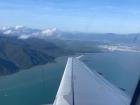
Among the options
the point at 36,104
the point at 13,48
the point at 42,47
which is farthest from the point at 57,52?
the point at 36,104

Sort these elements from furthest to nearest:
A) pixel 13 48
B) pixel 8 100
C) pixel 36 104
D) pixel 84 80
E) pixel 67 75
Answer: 1. pixel 13 48
2. pixel 8 100
3. pixel 36 104
4. pixel 67 75
5. pixel 84 80

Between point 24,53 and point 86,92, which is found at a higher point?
point 86,92

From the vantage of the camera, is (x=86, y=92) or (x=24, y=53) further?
(x=24, y=53)

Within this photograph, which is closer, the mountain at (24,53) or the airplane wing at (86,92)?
the airplane wing at (86,92)

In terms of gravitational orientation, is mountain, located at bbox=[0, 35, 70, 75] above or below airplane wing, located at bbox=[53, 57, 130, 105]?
below

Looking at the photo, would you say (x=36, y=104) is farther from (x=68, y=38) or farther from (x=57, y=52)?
(x=68, y=38)

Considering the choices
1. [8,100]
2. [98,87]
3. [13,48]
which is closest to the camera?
[98,87]

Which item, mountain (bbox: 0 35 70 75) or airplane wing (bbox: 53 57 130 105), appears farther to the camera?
mountain (bbox: 0 35 70 75)

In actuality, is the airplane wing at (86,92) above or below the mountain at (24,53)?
above
